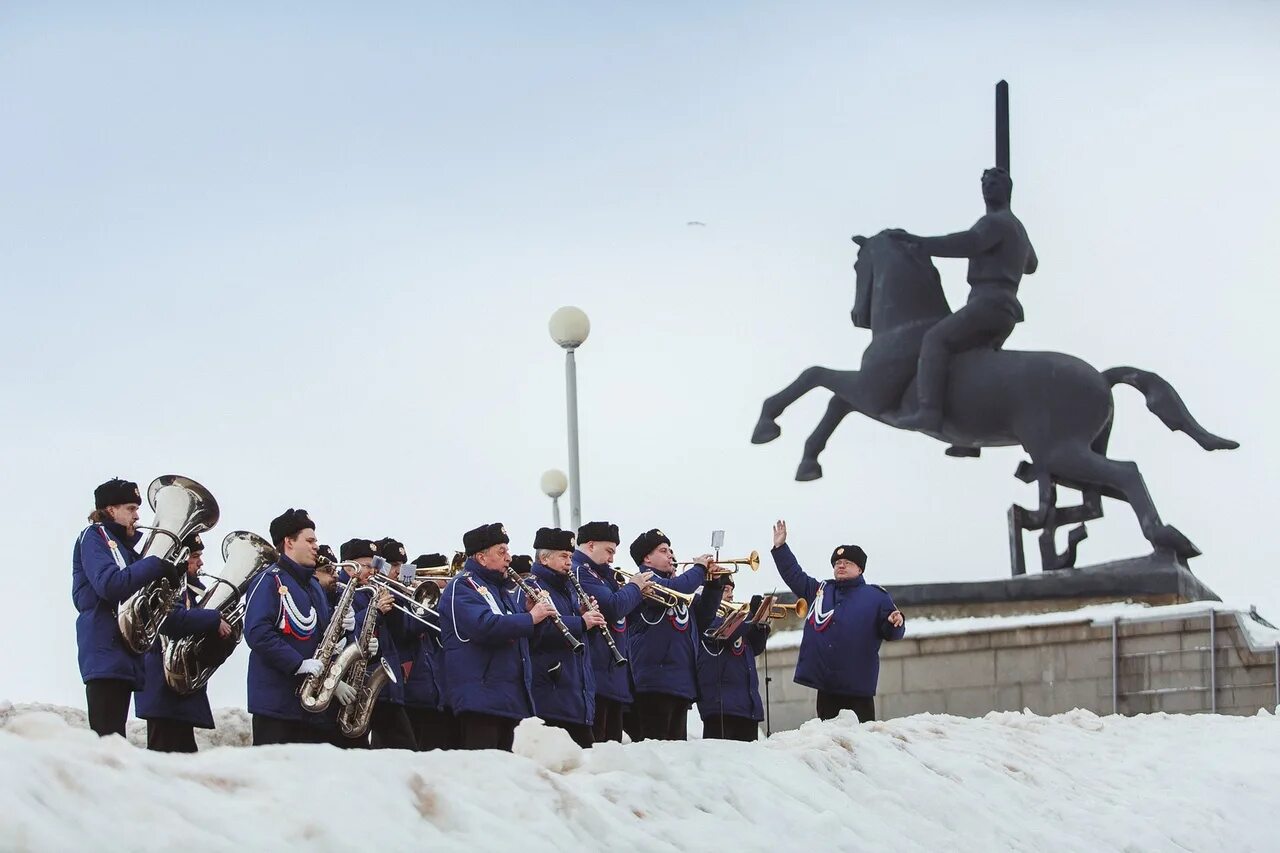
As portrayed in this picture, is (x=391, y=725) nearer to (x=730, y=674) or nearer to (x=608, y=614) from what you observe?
(x=608, y=614)

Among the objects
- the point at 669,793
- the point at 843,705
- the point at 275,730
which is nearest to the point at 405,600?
the point at 275,730

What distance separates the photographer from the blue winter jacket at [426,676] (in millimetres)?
11102

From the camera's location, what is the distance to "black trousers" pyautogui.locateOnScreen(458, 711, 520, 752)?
9.33 m

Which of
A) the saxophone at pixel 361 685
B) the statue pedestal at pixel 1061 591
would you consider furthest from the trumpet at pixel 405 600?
the statue pedestal at pixel 1061 591

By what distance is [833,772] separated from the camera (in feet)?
31.2

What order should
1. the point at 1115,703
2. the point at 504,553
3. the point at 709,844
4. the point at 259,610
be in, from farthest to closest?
the point at 1115,703
the point at 504,553
the point at 259,610
the point at 709,844

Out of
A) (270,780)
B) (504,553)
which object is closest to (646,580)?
(504,553)

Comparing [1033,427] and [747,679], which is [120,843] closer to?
[747,679]

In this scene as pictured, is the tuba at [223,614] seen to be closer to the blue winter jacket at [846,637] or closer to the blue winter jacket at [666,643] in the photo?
the blue winter jacket at [666,643]

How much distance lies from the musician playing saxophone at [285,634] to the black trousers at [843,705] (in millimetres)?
4118

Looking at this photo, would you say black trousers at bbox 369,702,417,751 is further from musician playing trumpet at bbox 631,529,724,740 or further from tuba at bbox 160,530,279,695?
musician playing trumpet at bbox 631,529,724,740

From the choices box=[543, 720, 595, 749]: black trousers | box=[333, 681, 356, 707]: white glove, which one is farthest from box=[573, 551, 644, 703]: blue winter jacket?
box=[333, 681, 356, 707]: white glove

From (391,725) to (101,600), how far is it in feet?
7.34

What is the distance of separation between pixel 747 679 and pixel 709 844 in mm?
5215
